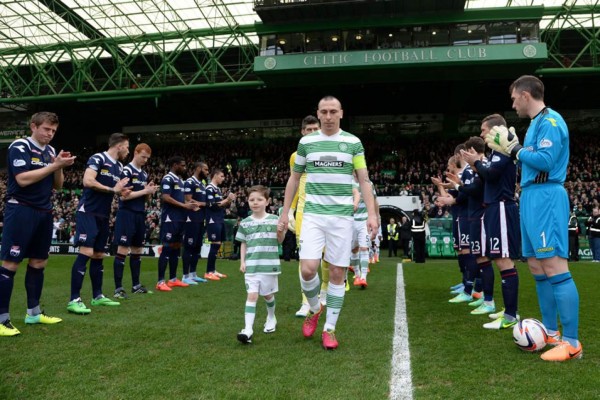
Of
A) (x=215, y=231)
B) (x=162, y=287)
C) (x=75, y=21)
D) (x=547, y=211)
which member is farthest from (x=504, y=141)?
(x=75, y=21)

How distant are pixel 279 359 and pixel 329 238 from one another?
1162 mm

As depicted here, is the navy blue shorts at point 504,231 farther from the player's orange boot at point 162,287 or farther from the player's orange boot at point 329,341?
the player's orange boot at point 162,287

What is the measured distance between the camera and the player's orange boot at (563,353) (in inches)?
141

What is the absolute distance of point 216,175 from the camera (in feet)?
33.6

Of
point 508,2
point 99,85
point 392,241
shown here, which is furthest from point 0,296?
point 99,85

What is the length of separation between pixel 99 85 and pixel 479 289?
34.0 meters

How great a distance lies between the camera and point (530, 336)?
3.82 meters

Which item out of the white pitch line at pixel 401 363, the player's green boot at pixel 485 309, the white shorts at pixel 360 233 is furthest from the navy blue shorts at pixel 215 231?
the player's green boot at pixel 485 309

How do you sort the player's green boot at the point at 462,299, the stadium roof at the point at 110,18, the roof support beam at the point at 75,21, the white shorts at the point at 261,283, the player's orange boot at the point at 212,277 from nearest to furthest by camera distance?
1. the white shorts at the point at 261,283
2. the player's green boot at the point at 462,299
3. the player's orange boot at the point at 212,277
4. the roof support beam at the point at 75,21
5. the stadium roof at the point at 110,18

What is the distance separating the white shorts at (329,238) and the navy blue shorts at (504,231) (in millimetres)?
1658

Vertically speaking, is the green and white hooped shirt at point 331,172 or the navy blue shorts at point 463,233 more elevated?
the green and white hooped shirt at point 331,172

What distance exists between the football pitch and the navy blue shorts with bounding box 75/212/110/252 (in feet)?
3.02

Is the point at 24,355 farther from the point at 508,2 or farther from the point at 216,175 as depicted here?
the point at 508,2

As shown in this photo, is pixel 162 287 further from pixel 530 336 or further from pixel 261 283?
pixel 530 336
